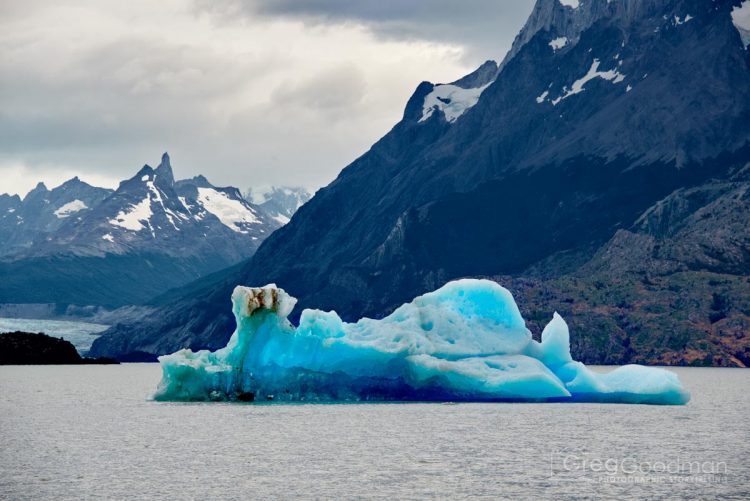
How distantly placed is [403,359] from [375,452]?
72.8 ft

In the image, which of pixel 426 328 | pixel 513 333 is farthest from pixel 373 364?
pixel 513 333

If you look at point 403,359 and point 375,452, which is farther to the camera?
point 403,359

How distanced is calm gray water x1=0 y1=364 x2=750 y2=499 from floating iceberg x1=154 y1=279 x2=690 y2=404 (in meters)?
2.34

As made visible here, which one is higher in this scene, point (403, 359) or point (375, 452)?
point (403, 359)

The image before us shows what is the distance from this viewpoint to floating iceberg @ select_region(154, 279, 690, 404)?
101m

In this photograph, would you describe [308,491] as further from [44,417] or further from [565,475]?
[44,417]

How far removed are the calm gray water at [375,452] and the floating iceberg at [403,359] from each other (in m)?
2.34

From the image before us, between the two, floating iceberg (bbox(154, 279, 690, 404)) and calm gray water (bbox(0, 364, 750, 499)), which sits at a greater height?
floating iceberg (bbox(154, 279, 690, 404))

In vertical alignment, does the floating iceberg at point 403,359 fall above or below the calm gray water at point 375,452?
above

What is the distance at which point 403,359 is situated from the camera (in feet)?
327

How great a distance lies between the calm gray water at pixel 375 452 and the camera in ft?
205

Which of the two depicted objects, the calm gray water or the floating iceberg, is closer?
the calm gray water

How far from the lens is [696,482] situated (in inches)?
2534

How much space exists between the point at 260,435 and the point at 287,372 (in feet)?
59.0
